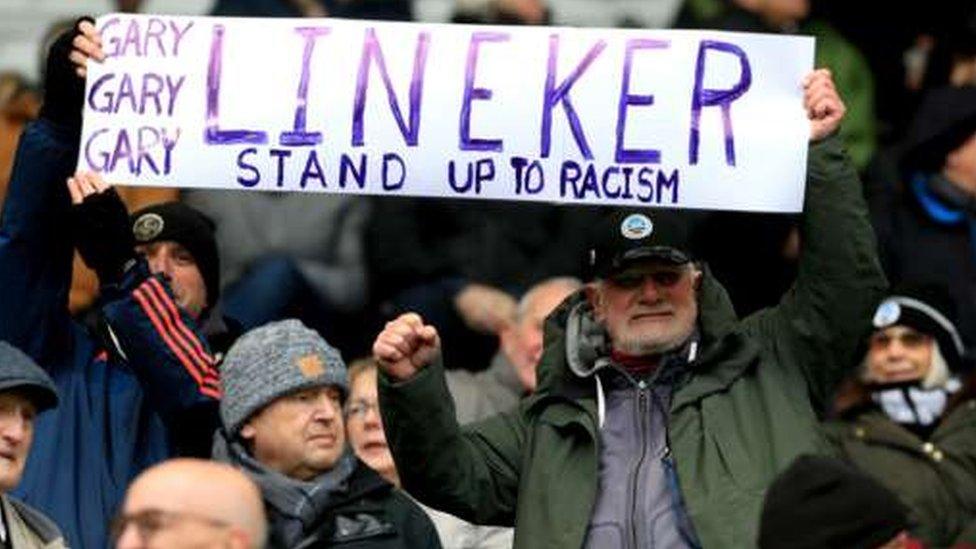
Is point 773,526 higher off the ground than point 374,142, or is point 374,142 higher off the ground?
point 374,142

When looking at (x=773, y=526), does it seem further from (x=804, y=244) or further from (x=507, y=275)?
(x=507, y=275)

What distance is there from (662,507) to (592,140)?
38.3 inches

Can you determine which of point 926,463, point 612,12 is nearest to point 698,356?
point 926,463

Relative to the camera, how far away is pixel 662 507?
8766 millimetres

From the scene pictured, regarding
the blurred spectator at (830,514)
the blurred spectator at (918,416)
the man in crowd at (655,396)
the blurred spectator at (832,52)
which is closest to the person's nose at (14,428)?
the man in crowd at (655,396)

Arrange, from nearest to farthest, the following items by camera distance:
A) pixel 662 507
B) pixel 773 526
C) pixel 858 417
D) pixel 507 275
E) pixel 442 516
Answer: pixel 773 526
pixel 662 507
pixel 442 516
pixel 858 417
pixel 507 275

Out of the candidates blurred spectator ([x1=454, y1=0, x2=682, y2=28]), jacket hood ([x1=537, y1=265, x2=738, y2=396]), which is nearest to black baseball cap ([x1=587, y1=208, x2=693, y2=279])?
jacket hood ([x1=537, y1=265, x2=738, y2=396])

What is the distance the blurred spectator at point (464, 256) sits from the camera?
41.4ft

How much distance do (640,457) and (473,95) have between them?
1034 mm

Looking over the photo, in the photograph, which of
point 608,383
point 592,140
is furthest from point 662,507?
point 592,140

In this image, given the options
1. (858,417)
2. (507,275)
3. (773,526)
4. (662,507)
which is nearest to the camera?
(773,526)

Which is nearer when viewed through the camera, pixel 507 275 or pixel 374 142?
pixel 374 142

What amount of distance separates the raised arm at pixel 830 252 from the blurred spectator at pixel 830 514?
5.19 ft

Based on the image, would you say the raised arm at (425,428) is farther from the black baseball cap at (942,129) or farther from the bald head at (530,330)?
the black baseball cap at (942,129)
